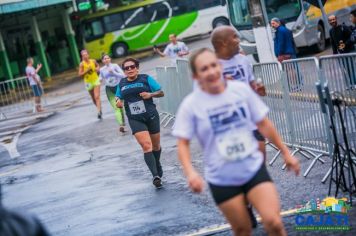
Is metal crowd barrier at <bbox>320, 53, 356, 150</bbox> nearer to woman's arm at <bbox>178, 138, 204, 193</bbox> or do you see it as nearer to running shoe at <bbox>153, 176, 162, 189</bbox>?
running shoe at <bbox>153, 176, 162, 189</bbox>

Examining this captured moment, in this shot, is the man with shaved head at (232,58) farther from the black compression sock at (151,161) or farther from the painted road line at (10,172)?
the painted road line at (10,172)

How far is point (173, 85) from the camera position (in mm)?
15695

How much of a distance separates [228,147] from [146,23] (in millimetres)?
38090

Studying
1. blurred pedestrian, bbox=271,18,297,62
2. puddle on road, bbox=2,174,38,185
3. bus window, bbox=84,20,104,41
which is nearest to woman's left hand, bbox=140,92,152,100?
puddle on road, bbox=2,174,38,185

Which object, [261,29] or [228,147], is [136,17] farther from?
[228,147]

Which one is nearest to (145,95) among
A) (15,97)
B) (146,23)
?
(15,97)

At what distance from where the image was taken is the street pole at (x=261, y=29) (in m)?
16.6

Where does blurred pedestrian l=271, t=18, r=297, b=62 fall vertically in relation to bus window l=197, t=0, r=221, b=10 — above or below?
below

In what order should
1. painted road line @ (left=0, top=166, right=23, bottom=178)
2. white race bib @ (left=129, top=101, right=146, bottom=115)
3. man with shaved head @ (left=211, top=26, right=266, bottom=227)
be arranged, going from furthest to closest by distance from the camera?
A: 1. painted road line @ (left=0, top=166, right=23, bottom=178)
2. white race bib @ (left=129, top=101, right=146, bottom=115)
3. man with shaved head @ (left=211, top=26, right=266, bottom=227)

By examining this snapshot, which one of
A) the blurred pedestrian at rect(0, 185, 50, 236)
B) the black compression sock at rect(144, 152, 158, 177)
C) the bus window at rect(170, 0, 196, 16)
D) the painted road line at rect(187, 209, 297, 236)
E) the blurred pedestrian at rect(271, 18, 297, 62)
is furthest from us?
the bus window at rect(170, 0, 196, 16)

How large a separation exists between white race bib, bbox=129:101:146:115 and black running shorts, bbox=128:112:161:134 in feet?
0.36

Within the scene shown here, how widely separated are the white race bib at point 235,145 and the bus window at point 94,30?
38.9 meters

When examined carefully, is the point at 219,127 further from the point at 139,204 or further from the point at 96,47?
the point at 96,47

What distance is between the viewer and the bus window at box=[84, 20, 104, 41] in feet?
141
